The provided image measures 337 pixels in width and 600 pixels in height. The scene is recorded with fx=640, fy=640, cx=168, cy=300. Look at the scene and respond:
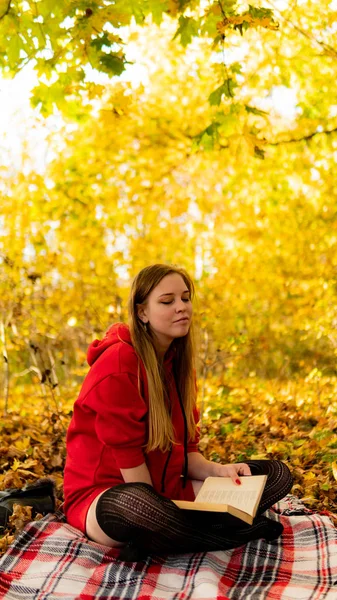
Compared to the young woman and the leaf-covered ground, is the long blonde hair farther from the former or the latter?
the leaf-covered ground

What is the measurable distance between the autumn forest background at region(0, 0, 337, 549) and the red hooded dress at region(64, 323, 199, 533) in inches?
55.8

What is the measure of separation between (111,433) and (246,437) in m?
2.30

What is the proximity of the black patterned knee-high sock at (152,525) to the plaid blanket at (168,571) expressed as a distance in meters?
0.06

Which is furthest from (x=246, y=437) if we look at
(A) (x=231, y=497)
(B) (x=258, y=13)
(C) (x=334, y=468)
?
(B) (x=258, y=13)

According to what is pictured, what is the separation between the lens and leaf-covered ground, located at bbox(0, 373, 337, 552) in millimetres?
3561

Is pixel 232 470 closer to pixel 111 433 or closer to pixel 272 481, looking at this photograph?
pixel 272 481

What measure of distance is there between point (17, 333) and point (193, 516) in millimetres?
3032

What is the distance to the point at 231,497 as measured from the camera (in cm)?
252

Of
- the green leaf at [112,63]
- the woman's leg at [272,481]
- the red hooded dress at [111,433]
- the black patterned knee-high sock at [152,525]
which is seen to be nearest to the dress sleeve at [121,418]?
the red hooded dress at [111,433]

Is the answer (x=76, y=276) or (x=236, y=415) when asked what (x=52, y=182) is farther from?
(x=236, y=415)

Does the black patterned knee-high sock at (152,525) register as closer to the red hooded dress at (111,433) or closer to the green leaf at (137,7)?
the red hooded dress at (111,433)

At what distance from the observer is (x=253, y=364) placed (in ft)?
28.1

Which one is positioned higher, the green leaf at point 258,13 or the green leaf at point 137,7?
the green leaf at point 137,7

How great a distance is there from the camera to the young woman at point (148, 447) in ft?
8.11
